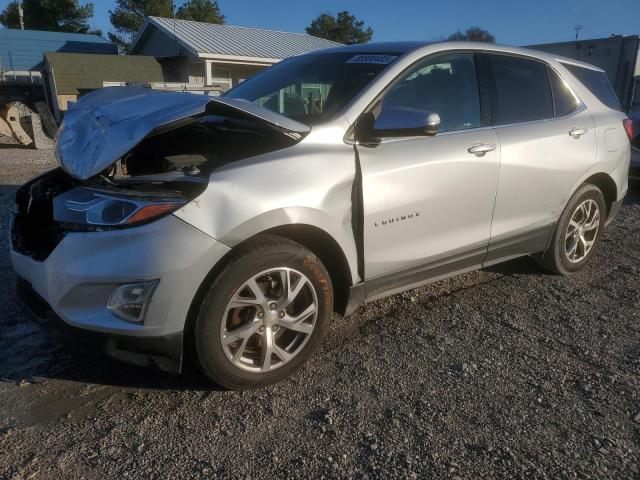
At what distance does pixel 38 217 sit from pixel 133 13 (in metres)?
48.3

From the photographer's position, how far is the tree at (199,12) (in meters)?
45.2

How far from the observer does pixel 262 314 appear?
2.78 m

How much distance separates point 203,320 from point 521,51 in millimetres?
3129

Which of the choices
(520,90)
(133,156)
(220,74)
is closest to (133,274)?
(133,156)

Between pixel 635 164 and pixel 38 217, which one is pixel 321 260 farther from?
pixel 635 164

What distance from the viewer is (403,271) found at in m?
3.32

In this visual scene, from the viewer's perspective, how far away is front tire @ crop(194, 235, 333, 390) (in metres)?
2.60

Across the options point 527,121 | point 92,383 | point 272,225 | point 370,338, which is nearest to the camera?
point 272,225

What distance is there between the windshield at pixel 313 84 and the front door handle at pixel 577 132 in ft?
5.40

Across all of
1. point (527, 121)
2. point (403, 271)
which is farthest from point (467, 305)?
point (527, 121)

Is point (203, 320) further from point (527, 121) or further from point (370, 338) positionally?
point (527, 121)

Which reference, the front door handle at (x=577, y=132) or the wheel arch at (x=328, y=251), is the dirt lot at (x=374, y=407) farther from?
the front door handle at (x=577, y=132)

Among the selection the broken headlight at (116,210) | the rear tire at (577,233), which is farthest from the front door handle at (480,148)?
the broken headlight at (116,210)

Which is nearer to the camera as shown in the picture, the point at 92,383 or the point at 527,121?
the point at 92,383
